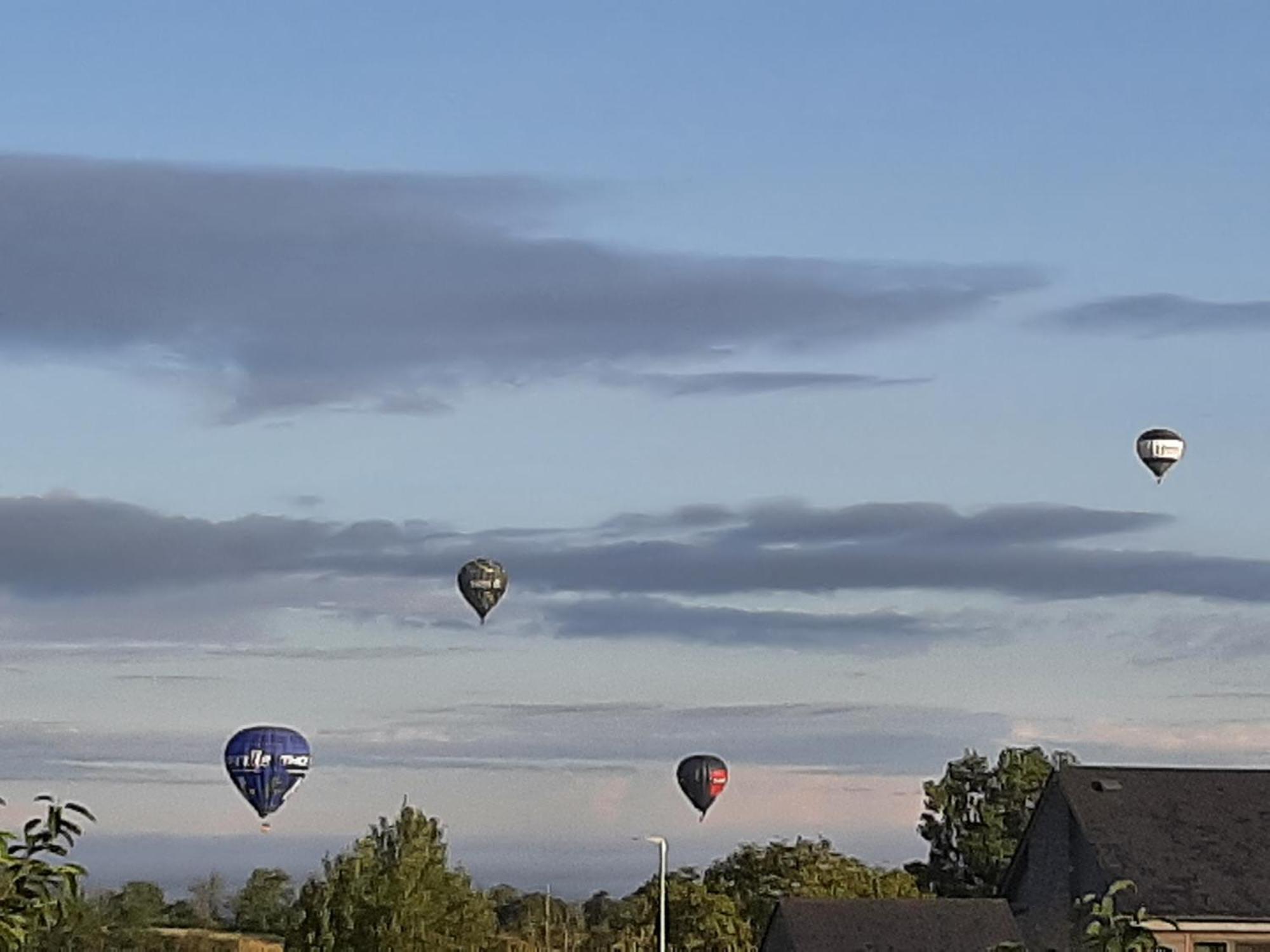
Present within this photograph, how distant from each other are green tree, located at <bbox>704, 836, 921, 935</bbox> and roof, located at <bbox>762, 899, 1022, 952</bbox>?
2674 centimetres

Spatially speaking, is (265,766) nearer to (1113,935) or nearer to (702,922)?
(702,922)

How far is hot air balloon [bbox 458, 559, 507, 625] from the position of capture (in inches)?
2904

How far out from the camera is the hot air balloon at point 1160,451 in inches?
3031

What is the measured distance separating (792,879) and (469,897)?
29087 millimetres

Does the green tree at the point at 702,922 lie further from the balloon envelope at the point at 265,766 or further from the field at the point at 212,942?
the balloon envelope at the point at 265,766

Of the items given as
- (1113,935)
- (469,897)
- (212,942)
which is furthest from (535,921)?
(1113,935)

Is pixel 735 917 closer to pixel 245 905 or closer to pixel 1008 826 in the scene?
pixel 1008 826

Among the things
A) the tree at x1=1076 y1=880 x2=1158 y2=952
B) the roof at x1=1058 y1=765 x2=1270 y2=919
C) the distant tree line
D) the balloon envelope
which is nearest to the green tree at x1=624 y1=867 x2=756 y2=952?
the distant tree line

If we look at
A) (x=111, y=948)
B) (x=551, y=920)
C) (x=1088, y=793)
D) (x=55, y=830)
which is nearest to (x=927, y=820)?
(x=551, y=920)

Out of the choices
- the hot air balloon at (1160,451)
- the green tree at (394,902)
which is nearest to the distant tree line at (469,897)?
the green tree at (394,902)

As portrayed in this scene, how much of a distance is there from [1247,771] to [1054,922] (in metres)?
9.28

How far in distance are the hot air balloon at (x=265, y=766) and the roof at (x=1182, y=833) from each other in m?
24.9

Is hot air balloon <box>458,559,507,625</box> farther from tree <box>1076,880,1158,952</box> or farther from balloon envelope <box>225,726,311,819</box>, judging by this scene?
tree <box>1076,880,1158,952</box>

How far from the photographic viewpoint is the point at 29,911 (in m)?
10.9
